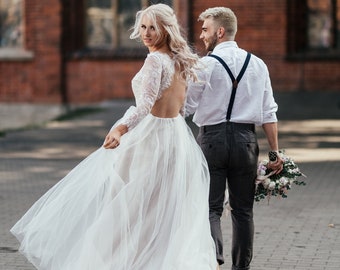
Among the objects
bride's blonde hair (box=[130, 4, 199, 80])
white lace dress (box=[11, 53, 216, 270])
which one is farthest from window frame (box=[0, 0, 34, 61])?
bride's blonde hair (box=[130, 4, 199, 80])

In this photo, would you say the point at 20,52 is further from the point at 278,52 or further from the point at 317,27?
the point at 317,27

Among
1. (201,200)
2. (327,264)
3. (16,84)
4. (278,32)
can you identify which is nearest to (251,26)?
(278,32)

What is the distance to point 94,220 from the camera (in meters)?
6.39

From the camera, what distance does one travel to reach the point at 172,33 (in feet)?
20.6

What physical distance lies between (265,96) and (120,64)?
15004 mm

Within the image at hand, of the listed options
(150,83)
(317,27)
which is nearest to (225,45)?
(150,83)

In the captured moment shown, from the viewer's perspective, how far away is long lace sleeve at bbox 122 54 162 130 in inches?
243

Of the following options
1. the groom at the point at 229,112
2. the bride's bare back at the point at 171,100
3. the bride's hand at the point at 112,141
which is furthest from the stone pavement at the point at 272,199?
the bride's hand at the point at 112,141

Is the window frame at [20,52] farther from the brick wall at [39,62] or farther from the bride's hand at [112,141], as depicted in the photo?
the bride's hand at [112,141]

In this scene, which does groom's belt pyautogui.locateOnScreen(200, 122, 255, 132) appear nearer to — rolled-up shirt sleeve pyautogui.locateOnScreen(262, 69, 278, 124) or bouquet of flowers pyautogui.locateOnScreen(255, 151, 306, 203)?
rolled-up shirt sleeve pyautogui.locateOnScreen(262, 69, 278, 124)

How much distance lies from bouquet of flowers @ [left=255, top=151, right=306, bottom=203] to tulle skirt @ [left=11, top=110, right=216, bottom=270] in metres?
0.51

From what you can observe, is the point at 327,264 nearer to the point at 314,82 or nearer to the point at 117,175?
the point at 117,175

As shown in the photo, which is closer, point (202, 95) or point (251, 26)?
point (202, 95)

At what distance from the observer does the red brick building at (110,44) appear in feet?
68.1
